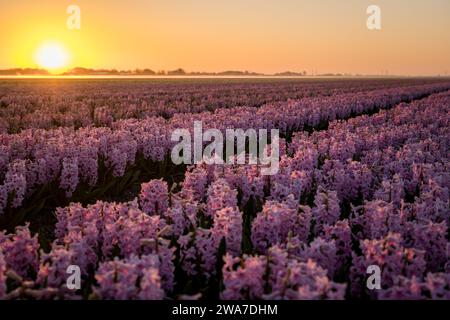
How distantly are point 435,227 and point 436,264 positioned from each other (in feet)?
1.24

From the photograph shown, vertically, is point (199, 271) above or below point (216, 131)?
below

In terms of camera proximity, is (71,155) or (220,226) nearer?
(220,226)

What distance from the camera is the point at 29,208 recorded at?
7.86 metres

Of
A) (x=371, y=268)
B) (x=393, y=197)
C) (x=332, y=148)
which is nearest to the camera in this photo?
(x=371, y=268)

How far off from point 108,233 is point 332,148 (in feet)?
22.7

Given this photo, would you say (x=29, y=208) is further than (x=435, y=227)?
Yes

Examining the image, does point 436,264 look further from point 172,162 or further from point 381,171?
point 172,162

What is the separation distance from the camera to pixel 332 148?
35.2ft

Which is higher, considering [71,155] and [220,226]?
[71,155]

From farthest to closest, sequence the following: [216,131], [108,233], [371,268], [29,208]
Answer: [216,131]
[29,208]
[108,233]
[371,268]

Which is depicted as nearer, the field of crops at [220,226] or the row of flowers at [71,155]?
the field of crops at [220,226]

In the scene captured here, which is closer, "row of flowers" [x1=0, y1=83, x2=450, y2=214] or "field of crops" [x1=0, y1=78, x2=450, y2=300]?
"field of crops" [x1=0, y1=78, x2=450, y2=300]

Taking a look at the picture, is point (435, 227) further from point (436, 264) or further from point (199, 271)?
point (199, 271)

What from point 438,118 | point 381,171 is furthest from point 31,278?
point 438,118
